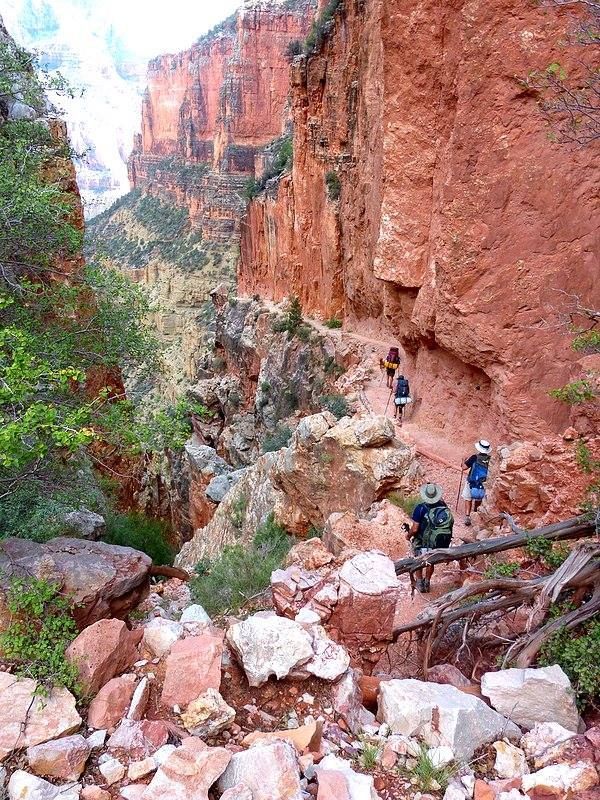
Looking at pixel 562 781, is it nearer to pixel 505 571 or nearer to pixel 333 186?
pixel 505 571

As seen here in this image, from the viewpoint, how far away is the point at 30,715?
3.35 meters

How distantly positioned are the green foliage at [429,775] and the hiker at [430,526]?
278 cm

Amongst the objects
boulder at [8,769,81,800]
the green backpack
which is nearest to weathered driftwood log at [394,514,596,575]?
the green backpack

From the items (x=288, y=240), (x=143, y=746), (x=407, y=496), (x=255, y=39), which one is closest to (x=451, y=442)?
(x=407, y=496)

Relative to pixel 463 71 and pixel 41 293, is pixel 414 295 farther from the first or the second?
pixel 41 293

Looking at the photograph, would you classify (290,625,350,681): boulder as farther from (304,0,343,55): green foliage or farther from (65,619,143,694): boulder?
(304,0,343,55): green foliage

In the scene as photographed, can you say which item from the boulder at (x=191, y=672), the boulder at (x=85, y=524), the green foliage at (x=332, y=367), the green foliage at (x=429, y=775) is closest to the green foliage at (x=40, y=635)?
the boulder at (x=191, y=672)

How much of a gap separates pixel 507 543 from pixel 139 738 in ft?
11.1

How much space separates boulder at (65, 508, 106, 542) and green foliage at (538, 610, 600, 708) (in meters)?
6.32

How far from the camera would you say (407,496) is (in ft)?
26.8

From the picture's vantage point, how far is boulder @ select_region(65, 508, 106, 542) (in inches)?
313

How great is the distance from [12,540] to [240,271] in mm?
30799

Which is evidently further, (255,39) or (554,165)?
(255,39)

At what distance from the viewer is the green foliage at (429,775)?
2.90 meters
